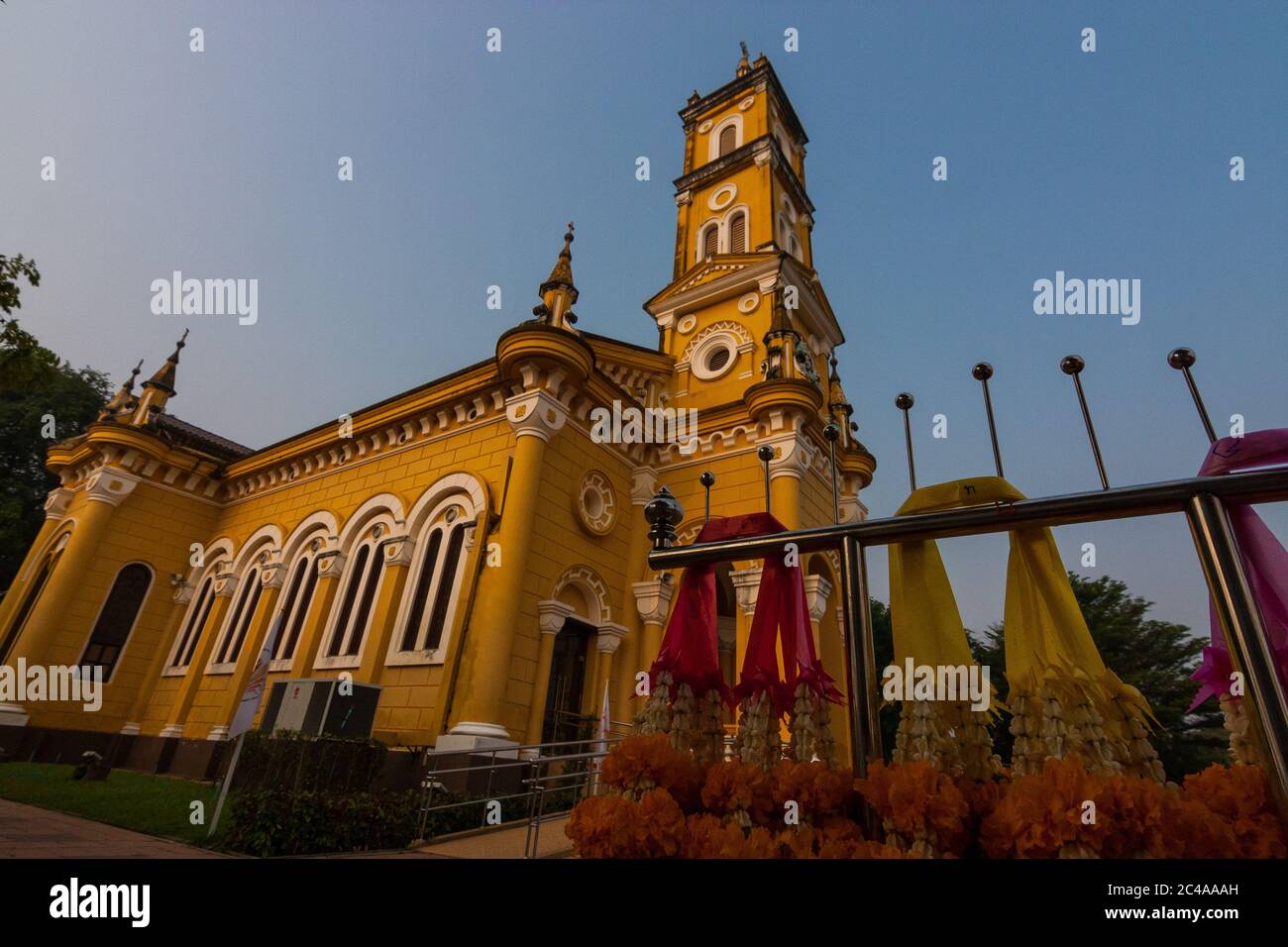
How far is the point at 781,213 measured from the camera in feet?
60.0

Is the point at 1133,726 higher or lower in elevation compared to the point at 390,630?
lower

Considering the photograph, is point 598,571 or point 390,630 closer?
point 390,630

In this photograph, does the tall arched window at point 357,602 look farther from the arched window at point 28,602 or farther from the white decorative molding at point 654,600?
the arched window at point 28,602

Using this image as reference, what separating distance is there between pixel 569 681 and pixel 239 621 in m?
Result: 9.30

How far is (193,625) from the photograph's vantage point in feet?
52.1

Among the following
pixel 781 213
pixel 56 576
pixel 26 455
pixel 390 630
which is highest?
pixel 781 213

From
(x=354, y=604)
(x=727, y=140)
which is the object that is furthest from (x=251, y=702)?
(x=727, y=140)

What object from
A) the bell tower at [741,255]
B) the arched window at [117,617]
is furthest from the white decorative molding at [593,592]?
the arched window at [117,617]

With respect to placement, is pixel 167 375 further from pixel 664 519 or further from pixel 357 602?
pixel 664 519

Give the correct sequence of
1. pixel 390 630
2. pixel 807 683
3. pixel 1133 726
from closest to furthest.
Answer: pixel 1133 726 → pixel 807 683 → pixel 390 630
